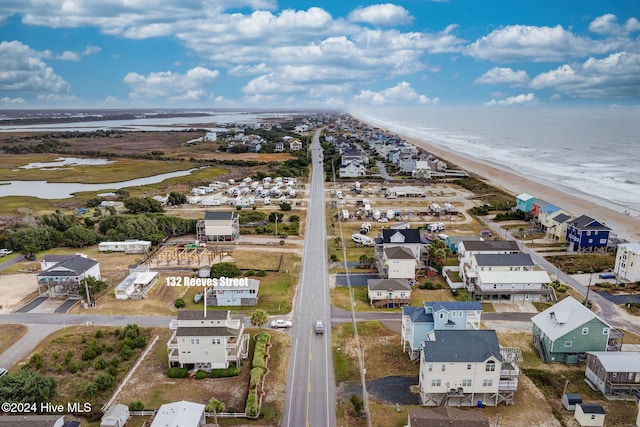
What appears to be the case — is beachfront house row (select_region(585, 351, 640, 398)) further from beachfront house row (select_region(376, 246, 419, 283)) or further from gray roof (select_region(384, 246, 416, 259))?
gray roof (select_region(384, 246, 416, 259))

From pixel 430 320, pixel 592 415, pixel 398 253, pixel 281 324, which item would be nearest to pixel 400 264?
pixel 398 253

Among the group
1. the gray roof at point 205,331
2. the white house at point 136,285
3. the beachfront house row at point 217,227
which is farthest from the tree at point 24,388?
the beachfront house row at point 217,227

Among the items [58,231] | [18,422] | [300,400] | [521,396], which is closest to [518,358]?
[521,396]

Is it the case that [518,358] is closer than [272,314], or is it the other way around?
[518,358]

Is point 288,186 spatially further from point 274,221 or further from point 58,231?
point 58,231

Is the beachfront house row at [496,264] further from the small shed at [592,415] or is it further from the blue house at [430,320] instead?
the small shed at [592,415]
